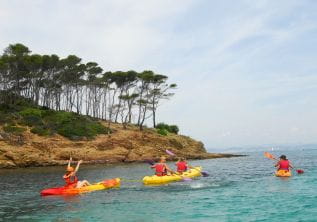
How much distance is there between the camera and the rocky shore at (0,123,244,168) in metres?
52.2

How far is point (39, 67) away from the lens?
6925 centimetres

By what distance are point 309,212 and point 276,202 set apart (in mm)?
2741

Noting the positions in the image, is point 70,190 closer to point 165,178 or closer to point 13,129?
point 165,178

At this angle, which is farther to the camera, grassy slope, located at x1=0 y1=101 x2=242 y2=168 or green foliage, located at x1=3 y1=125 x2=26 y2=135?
green foliage, located at x1=3 y1=125 x2=26 y2=135

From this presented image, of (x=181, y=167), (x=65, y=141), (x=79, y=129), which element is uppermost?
(x=79, y=129)

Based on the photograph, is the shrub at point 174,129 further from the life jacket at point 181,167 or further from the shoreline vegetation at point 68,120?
the life jacket at point 181,167

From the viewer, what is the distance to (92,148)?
58.2m

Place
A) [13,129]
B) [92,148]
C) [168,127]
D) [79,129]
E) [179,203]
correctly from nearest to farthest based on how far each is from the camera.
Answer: [179,203], [13,129], [92,148], [79,129], [168,127]

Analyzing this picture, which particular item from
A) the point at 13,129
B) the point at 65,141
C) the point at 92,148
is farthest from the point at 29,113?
the point at 92,148

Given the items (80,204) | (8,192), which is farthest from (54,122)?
(80,204)

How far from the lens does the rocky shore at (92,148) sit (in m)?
52.2

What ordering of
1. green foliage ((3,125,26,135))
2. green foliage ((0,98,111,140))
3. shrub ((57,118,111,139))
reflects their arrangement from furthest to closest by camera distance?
shrub ((57,118,111,139)) → green foliage ((0,98,111,140)) → green foliage ((3,125,26,135))

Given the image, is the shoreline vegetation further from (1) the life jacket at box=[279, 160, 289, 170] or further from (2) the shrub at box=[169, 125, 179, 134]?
(1) the life jacket at box=[279, 160, 289, 170]

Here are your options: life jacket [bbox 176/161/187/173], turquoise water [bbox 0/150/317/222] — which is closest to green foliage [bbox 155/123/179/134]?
life jacket [bbox 176/161/187/173]
